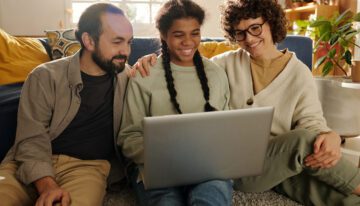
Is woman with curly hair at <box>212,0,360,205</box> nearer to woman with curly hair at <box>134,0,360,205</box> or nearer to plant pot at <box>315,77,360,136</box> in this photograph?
woman with curly hair at <box>134,0,360,205</box>

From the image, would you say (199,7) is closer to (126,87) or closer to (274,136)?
(126,87)

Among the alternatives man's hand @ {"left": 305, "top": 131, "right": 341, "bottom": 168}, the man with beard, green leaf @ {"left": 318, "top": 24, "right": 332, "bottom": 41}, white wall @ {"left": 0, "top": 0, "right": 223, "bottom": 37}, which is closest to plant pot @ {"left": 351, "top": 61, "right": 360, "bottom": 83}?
green leaf @ {"left": 318, "top": 24, "right": 332, "bottom": 41}

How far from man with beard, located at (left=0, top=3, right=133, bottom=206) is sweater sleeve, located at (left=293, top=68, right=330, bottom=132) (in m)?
0.65

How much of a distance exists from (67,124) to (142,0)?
307cm

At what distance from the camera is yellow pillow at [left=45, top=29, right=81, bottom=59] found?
5.56ft

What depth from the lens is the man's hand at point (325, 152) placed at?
102 cm

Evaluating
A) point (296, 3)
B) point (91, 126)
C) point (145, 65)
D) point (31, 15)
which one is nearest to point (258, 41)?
point (145, 65)

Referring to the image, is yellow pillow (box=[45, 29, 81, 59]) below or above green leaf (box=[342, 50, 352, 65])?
above

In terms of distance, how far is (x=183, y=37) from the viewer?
120 centimetres

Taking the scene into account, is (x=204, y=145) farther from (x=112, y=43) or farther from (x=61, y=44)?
(x=61, y=44)

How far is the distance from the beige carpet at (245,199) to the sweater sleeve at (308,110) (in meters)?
0.28

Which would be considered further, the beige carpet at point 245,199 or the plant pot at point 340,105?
the plant pot at point 340,105

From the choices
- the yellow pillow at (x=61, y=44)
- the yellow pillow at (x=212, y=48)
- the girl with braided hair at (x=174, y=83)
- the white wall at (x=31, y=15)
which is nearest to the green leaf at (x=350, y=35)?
the yellow pillow at (x=212, y=48)

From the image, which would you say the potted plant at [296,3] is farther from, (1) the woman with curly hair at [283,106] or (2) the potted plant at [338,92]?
(1) the woman with curly hair at [283,106]
